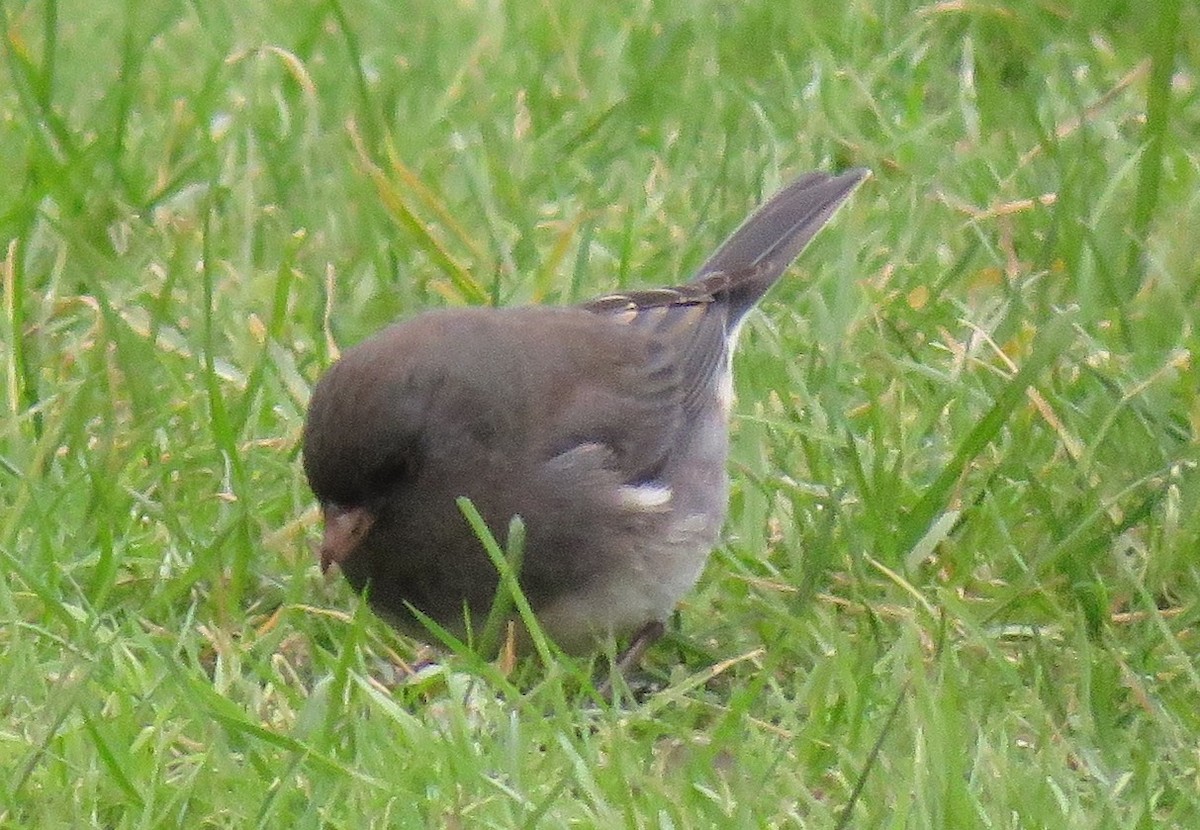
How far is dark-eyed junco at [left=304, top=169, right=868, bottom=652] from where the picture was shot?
369cm

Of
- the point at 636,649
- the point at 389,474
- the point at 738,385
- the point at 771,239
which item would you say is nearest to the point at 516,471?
the point at 389,474

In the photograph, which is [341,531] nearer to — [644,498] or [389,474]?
[389,474]

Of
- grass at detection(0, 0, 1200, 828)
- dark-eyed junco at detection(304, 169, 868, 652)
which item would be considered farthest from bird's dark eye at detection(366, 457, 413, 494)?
grass at detection(0, 0, 1200, 828)

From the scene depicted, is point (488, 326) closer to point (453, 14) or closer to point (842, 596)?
point (842, 596)

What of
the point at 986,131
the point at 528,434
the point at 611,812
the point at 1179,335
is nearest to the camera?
the point at 611,812

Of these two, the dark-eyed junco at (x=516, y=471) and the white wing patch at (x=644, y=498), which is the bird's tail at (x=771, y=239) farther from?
the white wing patch at (x=644, y=498)

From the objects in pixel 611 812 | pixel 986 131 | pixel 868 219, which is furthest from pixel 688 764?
pixel 986 131

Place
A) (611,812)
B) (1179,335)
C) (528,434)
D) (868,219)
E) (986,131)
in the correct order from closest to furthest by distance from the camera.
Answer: (611,812), (528,434), (1179,335), (868,219), (986,131)

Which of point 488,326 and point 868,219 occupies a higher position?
point 488,326

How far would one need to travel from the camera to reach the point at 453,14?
259 inches

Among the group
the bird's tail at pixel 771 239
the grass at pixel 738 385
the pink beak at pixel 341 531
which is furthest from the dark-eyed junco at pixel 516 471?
the bird's tail at pixel 771 239

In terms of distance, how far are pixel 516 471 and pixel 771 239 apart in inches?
51.5

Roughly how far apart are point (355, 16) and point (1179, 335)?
292 centimetres

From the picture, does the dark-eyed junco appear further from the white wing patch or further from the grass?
the grass
